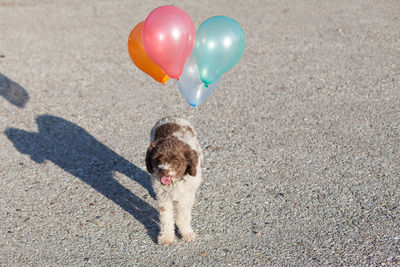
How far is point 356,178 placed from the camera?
5.90 metres

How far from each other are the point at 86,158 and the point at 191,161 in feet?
8.85

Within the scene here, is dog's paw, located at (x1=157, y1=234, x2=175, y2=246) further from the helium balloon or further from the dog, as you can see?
the helium balloon

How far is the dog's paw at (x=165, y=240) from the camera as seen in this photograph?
489 cm

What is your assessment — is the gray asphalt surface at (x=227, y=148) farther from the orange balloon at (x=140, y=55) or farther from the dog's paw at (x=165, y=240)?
the orange balloon at (x=140, y=55)

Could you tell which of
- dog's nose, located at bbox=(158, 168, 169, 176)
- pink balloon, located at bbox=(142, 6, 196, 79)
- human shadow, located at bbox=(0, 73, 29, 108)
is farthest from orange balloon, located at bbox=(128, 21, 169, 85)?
human shadow, located at bbox=(0, 73, 29, 108)

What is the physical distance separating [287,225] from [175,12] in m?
2.71

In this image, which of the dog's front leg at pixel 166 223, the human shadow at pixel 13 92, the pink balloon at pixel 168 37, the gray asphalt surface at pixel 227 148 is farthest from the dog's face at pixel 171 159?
the human shadow at pixel 13 92

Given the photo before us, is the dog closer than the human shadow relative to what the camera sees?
Yes

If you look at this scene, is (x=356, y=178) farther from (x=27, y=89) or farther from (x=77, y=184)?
(x=27, y=89)

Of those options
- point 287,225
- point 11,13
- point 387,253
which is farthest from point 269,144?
point 11,13

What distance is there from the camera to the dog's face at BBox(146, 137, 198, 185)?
4242 mm

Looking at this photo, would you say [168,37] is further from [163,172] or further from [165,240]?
[165,240]

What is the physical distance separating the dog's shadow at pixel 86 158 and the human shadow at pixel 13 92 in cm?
A: 81

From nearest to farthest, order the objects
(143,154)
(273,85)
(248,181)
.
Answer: (248,181) → (143,154) → (273,85)
